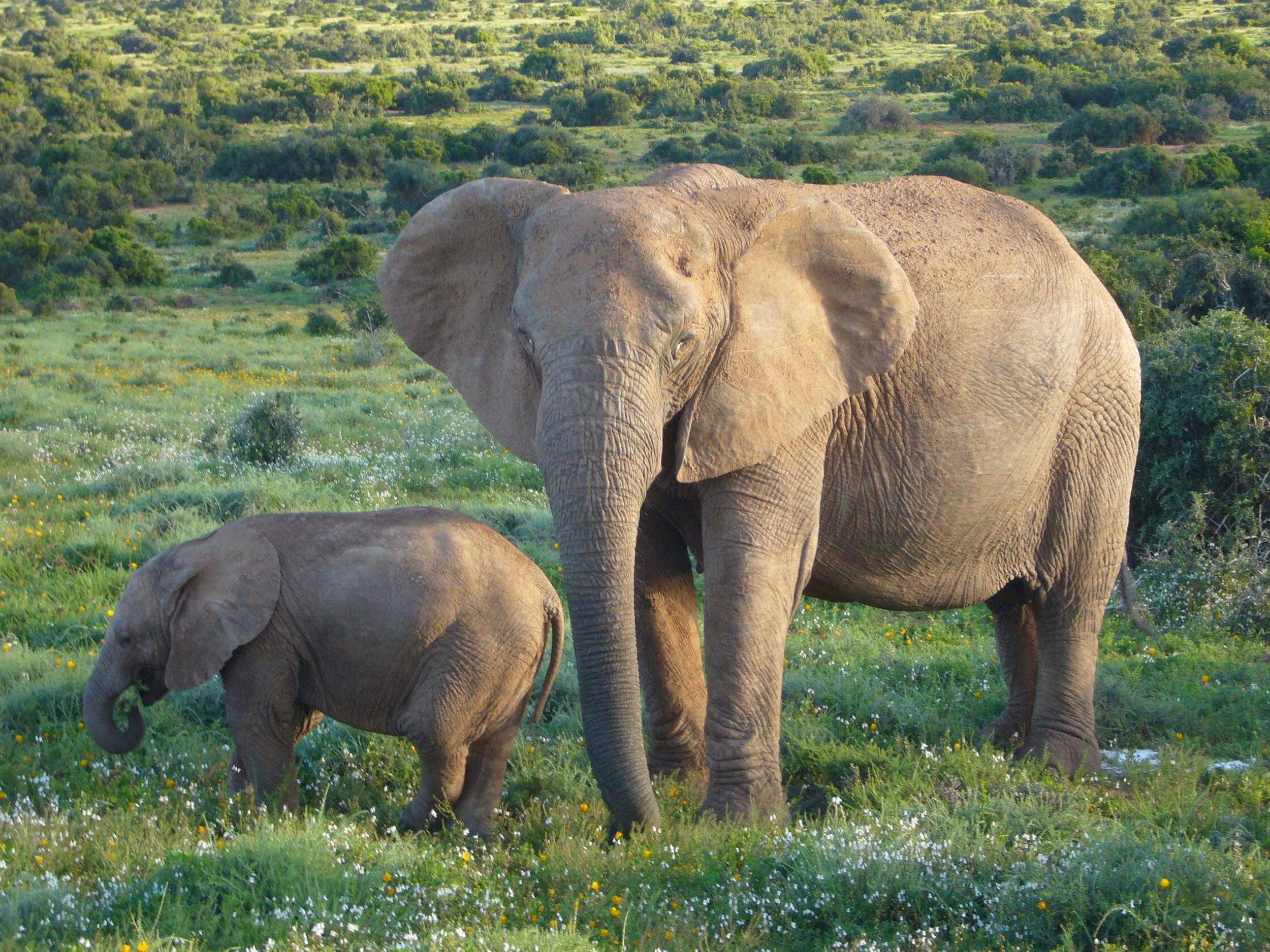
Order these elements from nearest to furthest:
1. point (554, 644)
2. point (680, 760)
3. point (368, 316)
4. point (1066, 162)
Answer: point (554, 644) → point (680, 760) → point (368, 316) → point (1066, 162)

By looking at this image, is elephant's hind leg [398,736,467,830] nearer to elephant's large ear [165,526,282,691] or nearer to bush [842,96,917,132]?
elephant's large ear [165,526,282,691]

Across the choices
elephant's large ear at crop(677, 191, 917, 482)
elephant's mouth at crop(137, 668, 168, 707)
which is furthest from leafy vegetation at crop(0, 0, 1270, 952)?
elephant's large ear at crop(677, 191, 917, 482)

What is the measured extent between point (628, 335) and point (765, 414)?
0.67 m

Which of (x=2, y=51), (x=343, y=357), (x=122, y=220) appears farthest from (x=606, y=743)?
(x=2, y=51)

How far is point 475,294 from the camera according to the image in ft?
16.4

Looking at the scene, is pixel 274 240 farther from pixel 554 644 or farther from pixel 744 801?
pixel 744 801

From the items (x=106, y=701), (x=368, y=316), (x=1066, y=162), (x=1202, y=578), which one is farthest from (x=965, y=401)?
(x=1066, y=162)

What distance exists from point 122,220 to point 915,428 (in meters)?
33.3

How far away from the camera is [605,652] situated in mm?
4270

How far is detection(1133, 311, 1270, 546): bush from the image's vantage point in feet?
31.4

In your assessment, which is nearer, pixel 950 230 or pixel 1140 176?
pixel 950 230

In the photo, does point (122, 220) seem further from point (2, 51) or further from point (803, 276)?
Result: point (2, 51)

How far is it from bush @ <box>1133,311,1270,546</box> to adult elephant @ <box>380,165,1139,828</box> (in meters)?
4.02

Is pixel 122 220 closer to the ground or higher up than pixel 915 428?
closer to the ground
